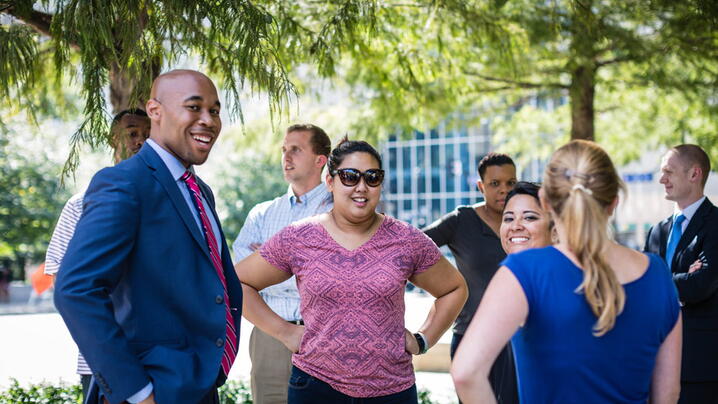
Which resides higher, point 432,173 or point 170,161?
point 170,161

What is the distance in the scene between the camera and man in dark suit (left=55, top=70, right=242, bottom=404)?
100 inches

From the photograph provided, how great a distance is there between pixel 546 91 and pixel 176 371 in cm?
952

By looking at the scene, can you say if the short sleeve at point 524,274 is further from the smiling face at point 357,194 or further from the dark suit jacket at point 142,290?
the smiling face at point 357,194

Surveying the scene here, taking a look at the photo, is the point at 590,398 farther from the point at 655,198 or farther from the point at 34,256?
the point at 655,198

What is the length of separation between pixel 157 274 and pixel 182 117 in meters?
0.65

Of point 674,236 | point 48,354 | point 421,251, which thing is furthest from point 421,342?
point 48,354

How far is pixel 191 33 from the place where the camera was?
168 inches

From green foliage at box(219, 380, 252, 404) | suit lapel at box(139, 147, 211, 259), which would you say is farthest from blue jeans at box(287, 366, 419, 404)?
green foliage at box(219, 380, 252, 404)

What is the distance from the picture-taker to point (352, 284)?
3.74 meters

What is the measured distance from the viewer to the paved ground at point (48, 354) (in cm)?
984

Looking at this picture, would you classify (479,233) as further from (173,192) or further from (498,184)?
(173,192)

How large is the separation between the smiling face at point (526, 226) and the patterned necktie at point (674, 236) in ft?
6.41

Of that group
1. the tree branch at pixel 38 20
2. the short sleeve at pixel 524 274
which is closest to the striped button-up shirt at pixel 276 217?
the tree branch at pixel 38 20

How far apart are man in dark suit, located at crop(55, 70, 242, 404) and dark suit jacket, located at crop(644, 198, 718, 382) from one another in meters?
3.24
